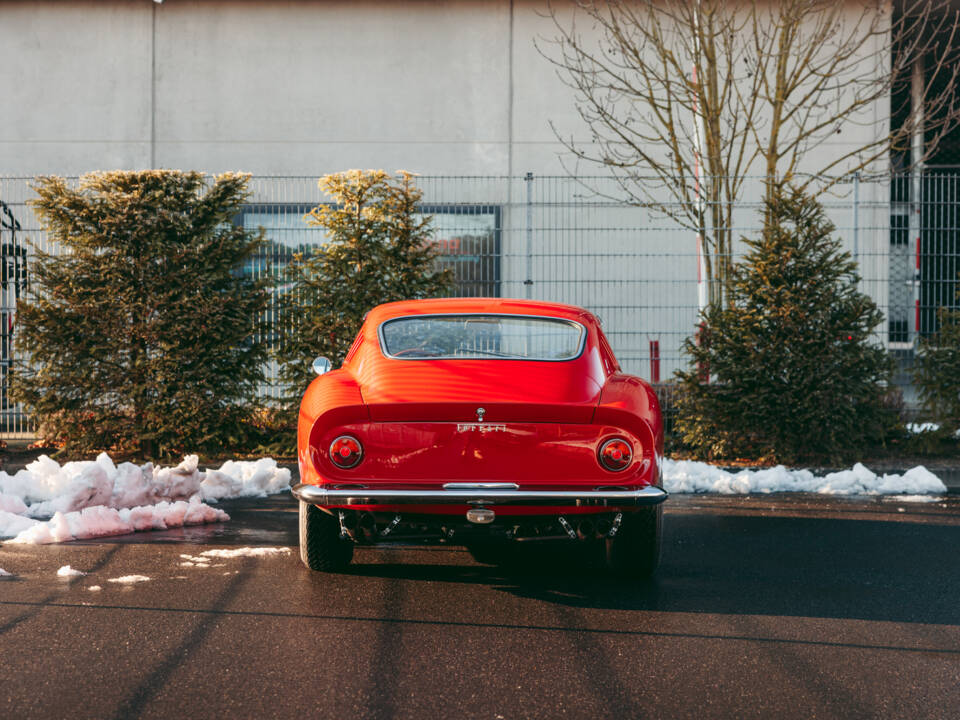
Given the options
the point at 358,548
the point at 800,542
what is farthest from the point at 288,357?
the point at 800,542

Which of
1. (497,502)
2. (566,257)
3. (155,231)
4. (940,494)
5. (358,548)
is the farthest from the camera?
(566,257)

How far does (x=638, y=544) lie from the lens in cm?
542

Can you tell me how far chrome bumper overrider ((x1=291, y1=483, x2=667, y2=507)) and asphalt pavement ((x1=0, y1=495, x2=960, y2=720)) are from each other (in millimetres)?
481

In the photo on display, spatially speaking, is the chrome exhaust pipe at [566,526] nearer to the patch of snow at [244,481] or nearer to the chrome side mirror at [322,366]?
the chrome side mirror at [322,366]

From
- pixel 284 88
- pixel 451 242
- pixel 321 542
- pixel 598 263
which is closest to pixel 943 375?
pixel 598 263

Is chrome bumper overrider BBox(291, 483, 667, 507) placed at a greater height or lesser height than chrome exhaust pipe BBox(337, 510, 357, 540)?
greater

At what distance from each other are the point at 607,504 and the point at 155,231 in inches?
274

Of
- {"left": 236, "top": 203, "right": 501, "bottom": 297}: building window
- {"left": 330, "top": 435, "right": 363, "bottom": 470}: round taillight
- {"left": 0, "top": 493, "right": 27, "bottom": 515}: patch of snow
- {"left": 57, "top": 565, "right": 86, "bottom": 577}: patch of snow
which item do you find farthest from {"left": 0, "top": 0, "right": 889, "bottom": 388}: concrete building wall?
{"left": 330, "top": 435, "right": 363, "bottom": 470}: round taillight

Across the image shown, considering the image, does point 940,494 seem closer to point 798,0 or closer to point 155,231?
point 798,0

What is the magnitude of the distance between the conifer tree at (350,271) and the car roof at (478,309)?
14.1ft

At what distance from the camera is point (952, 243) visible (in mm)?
11688

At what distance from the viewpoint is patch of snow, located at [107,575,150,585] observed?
5.39 metres

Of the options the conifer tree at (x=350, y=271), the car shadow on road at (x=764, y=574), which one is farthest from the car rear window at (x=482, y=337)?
the conifer tree at (x=350, y=271)

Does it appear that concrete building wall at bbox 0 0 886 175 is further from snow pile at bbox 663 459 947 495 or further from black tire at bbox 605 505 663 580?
black tire at bbox 605 505 663 580
